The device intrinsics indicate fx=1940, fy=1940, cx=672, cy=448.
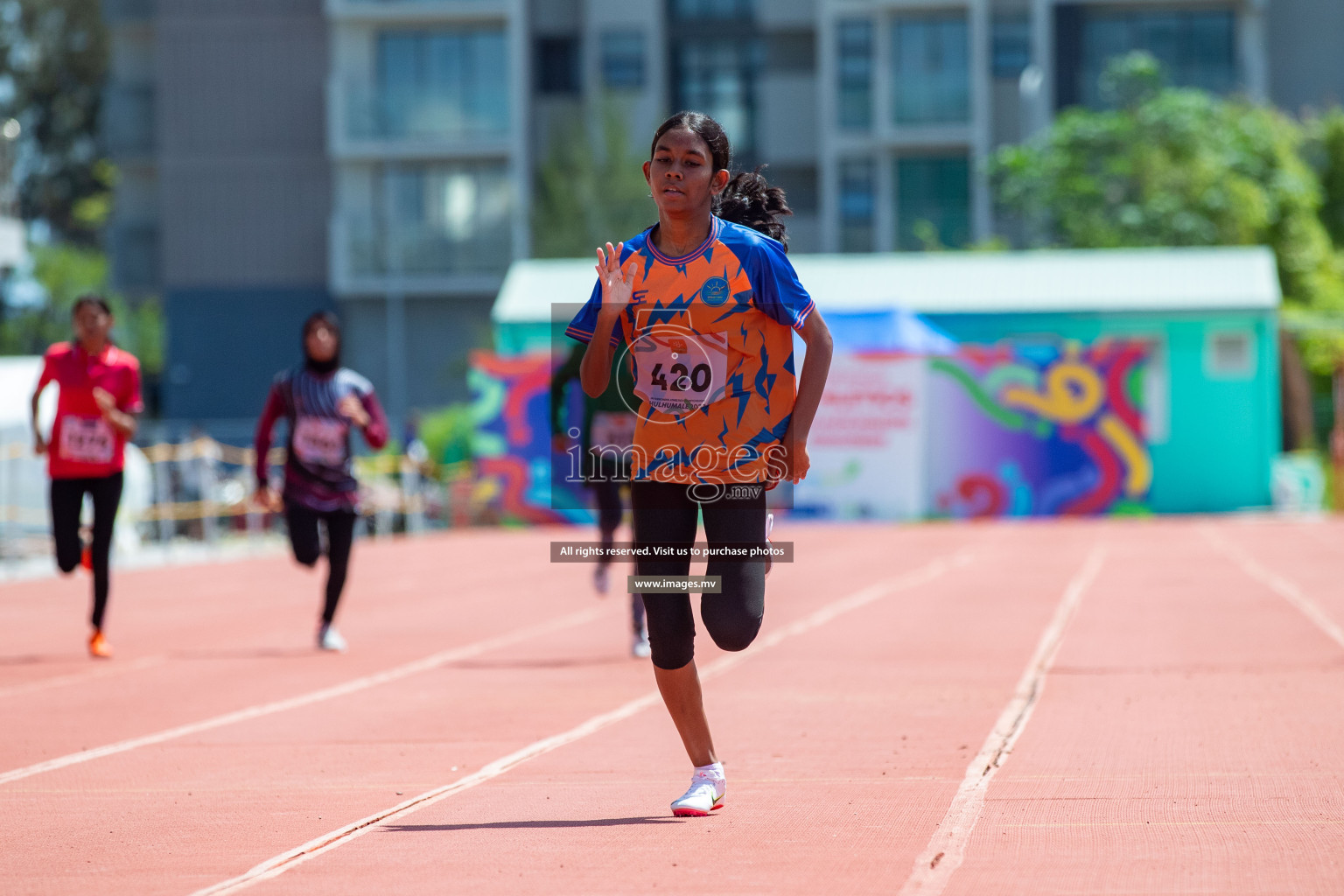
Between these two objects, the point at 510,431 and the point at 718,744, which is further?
the point at 510,431

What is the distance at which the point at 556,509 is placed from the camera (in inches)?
1266

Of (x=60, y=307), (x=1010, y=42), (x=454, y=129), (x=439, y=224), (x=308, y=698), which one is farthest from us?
(x=60, y=307)

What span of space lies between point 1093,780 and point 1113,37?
4606 centimetres

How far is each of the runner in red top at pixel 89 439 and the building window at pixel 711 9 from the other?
1637 inches

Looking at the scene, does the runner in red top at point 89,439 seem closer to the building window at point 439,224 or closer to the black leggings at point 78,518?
the black leggings at point 78,518

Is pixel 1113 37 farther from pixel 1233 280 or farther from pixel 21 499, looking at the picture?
pixel 21 499

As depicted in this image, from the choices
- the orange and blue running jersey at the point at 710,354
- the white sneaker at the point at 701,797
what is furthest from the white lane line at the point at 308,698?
the orange and blue running jersey at the point at 710,354

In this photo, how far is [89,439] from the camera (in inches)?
451

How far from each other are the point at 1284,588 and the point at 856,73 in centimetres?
3578

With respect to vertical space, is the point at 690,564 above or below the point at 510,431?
above

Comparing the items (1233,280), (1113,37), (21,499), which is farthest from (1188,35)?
(21,499)

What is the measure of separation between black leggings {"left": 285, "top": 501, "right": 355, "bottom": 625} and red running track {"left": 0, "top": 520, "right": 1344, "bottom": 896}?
536 mm

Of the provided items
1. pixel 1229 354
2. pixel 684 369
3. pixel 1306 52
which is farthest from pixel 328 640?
pixel 1306 52

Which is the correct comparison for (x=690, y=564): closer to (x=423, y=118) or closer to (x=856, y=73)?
(x=423, y=118)
